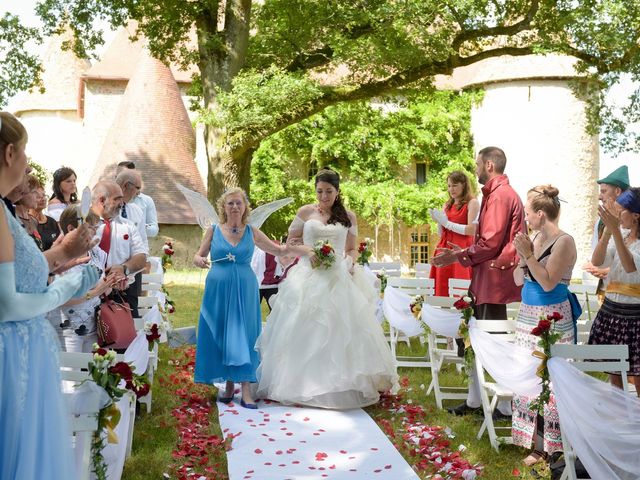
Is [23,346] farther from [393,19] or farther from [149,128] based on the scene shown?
[149,128]

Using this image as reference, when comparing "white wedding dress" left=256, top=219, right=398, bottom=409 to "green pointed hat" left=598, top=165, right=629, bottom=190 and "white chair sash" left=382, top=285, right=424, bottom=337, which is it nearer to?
"white chair sash" left=382, top=285, right=424, bottom=337

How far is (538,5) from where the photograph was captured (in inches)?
619

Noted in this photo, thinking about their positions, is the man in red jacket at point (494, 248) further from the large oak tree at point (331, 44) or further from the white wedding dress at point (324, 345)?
the large oak tree at point (331, 44)

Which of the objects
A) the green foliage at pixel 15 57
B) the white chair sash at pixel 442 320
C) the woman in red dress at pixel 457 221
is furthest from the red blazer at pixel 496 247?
the green foliage at pixel 15 57

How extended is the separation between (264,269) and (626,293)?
6019mm

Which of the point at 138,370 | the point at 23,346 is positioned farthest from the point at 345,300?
the point at 23,346

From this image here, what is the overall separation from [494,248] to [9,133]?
4.72 meters

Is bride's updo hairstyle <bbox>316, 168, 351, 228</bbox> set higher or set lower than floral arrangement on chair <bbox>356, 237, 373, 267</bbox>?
higher

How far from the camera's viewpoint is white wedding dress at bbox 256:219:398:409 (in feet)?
23.6

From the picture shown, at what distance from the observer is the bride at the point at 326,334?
719 centimetres

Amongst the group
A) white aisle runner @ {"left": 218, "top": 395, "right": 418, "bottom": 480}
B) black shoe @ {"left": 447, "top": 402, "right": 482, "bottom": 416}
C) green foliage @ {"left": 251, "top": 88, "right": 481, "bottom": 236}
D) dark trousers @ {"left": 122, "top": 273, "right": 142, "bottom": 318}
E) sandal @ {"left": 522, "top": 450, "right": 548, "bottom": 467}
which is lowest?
white aisle runner @ {"left": 218, "top": 395, "right": 418, "bottom": 480}

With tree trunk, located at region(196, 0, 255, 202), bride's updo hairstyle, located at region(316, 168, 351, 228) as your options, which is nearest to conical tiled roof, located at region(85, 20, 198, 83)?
tree trunk, located at region(196, 0, 255, 202)

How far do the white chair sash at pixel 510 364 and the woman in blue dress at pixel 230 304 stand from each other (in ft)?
8.40

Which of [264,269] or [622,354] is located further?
[264,269]
